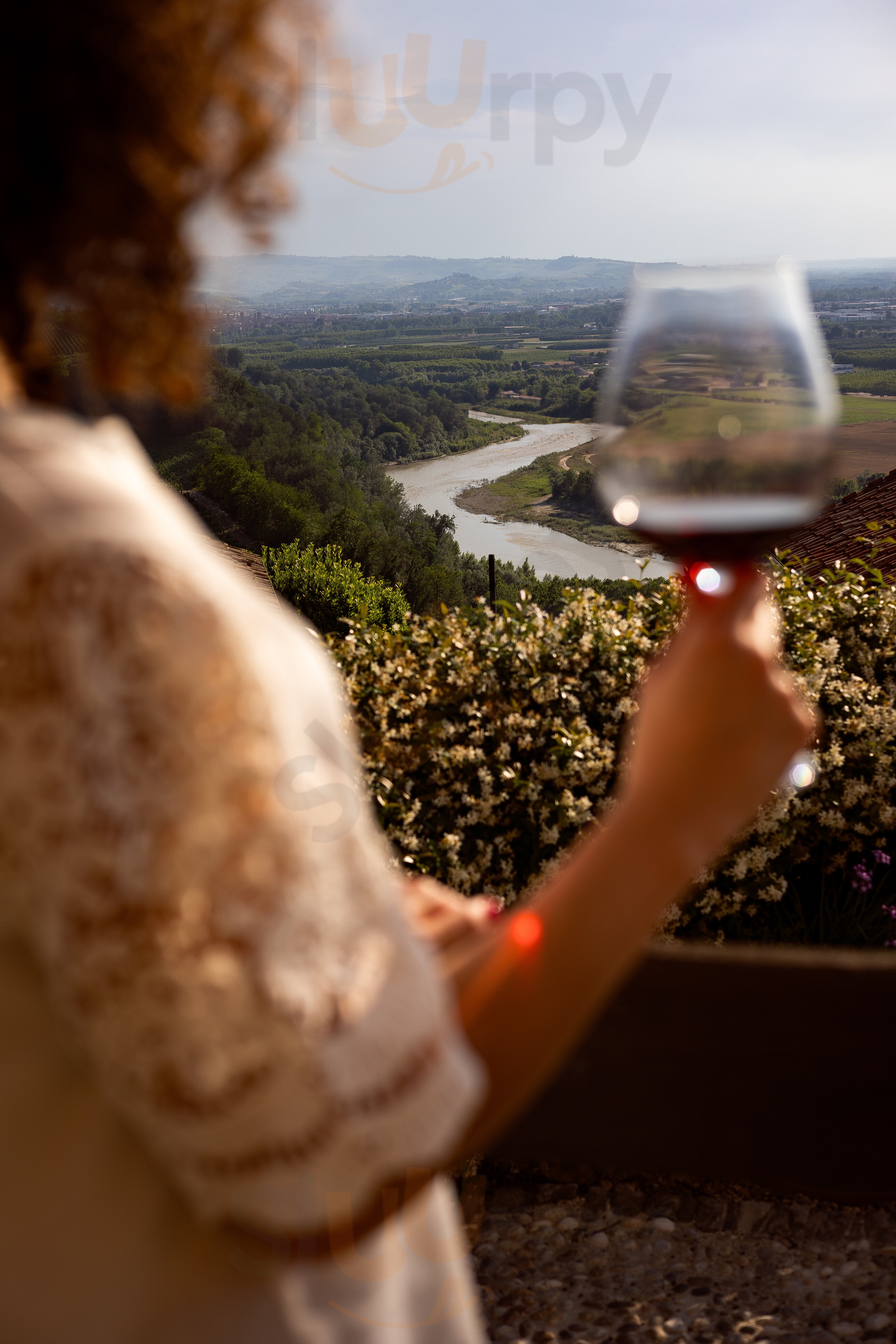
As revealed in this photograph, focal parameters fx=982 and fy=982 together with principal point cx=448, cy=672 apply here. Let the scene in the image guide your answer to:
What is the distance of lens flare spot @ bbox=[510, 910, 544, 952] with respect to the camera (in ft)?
2.31

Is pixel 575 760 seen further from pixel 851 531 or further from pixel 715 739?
pixel 851 531

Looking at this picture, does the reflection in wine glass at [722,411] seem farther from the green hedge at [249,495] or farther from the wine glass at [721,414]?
the green hedge at [249,495]

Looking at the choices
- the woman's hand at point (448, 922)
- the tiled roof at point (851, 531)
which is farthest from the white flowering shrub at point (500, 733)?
the tiled roof at point (851, 531)

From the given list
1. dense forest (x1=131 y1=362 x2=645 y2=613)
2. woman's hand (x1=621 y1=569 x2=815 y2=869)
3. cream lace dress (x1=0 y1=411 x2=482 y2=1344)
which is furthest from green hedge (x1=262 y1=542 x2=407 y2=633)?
cream lace dress (x1=0 y1=411 x2=482 y2=1344)

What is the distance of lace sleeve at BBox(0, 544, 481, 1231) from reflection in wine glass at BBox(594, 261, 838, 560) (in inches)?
16.9

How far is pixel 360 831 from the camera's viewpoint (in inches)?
23.5

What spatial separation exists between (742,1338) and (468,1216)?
3.08ft

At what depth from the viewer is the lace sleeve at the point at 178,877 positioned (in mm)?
528

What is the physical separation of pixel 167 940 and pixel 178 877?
3 centimetres

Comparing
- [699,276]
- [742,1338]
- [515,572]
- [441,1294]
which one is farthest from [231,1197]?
[515,572]

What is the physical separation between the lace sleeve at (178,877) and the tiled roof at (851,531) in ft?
19.9

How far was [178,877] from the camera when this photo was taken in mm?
527

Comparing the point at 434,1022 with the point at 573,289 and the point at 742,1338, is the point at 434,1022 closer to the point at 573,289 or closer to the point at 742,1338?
the point at 742,1338

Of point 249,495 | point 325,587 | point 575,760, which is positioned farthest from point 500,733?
point 249,495
